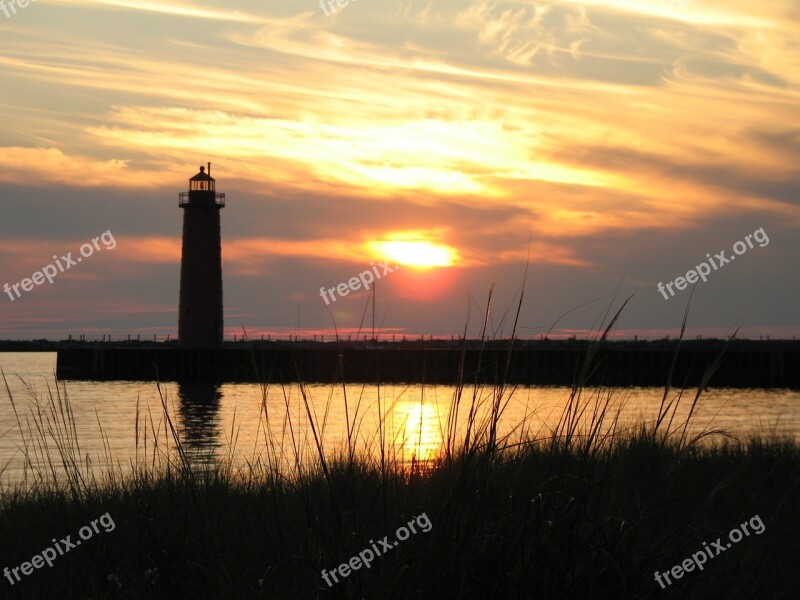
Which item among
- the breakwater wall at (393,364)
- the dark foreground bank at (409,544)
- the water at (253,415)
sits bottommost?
the breakwater wall at (393,364)

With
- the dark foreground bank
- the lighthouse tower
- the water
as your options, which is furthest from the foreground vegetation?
the lighthouse tower

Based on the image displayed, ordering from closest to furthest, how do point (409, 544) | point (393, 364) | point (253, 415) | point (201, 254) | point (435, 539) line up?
point (435, 539), point (409, 544), point (253, 415), point (201, 254), point (393, 364)

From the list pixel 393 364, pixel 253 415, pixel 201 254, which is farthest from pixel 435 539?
pixel 393 364

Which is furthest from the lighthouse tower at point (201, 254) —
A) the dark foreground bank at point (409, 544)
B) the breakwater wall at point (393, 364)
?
the dark foreground bank at point (409, 544)

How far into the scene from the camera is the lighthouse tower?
47.6 metres

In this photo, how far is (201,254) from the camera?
1871 inches

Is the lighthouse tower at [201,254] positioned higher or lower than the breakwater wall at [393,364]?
higher

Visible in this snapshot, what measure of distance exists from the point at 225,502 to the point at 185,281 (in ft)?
143

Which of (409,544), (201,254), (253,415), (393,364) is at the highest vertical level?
(409,544)

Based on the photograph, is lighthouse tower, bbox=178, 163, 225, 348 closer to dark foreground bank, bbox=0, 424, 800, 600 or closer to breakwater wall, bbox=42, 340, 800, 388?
breakwater wall, bbox=42, 340, 800, 388

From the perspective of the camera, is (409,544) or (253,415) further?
(253,415)

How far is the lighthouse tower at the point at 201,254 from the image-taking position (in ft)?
156

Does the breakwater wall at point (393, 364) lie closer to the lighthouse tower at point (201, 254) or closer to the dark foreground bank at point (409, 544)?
the lighthouse tower at point (201, 254)

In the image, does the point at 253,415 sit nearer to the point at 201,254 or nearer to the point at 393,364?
the point at 201,254
